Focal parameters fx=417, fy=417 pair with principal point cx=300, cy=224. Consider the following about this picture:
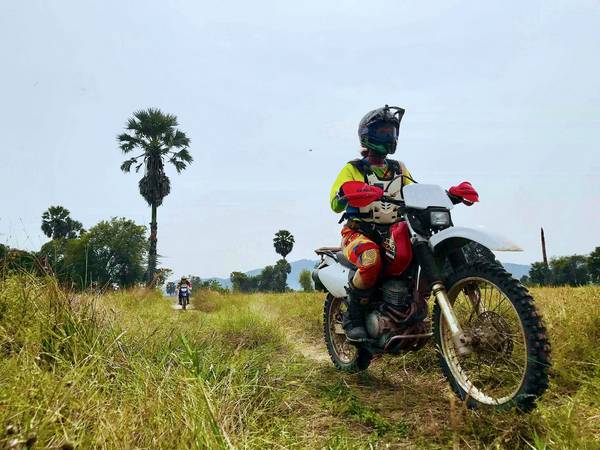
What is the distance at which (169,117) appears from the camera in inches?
1220

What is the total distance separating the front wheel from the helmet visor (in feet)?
4.99

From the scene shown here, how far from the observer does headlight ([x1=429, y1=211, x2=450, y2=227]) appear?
2991 millimetres

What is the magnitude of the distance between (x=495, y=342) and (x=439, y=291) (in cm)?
48

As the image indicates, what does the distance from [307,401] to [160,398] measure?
4.47 feet

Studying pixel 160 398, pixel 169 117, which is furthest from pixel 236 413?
pixel 169 117

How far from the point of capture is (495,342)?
8.21ft

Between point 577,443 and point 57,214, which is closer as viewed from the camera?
point 577,443

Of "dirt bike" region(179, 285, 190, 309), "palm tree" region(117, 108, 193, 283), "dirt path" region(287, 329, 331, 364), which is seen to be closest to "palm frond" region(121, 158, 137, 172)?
"palm tree" region(117, 108, 193, 283)

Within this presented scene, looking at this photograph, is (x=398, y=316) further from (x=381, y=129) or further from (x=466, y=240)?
(x=381, y=129)

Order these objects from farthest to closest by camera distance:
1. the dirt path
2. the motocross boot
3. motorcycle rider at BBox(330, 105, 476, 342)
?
the dirt path < the motocross boot < motorcycle rider at BBox(330, 105, 476, 342)

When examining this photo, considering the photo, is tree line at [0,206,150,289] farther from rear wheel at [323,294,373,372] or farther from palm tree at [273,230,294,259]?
palm tree at [273,230,294,259]

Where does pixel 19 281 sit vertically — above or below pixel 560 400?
above

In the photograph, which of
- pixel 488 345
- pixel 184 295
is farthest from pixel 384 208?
pixel 184 295

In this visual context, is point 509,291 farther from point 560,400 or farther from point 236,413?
point 236,413
